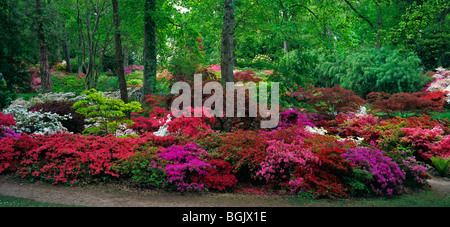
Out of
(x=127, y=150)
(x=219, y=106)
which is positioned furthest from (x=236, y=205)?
(x=219, y=106)

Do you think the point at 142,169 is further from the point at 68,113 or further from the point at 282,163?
the point at 68,113

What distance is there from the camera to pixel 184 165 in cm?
527

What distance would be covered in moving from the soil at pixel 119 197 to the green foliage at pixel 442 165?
4.14 metres

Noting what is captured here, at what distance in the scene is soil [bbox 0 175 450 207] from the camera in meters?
4.46

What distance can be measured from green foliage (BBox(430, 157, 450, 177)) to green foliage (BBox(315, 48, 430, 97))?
7.77m

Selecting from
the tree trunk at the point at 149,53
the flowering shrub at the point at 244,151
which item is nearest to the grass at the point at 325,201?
the flowering shrub at the point at 244,151

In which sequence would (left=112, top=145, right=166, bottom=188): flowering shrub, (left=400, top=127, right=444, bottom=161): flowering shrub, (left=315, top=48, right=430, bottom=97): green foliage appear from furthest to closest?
(left=315, top=48, right=430, bottom=97): green foliage < (left=400, top=127, right=444, bottom=161): flowering shrub < (left=112, top=145, right=166, bottom=188): flowering shrub

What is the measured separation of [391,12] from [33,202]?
88.7 feet

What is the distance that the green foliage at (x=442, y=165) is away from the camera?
6.50 m

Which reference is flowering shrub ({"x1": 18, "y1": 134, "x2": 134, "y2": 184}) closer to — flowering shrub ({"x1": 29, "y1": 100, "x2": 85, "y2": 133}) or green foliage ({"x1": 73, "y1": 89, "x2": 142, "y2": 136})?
green foliage ({"x1": 73, "y1": 89, "x2": 142, "y2": 136})

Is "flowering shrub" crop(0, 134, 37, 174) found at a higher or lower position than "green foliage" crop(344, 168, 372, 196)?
higher

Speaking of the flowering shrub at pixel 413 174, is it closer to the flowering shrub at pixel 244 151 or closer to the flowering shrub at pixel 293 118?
the flowering shrub at pixel 244 151

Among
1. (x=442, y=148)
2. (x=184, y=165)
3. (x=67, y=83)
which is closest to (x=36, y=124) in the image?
(x=184, y=165)

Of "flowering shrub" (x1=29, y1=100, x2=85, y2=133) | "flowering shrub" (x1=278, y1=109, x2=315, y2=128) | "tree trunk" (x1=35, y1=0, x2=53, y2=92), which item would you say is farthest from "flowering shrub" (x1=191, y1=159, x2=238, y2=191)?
"tree trunk" (x1=35, y1=0, x2=53, y2=92)
